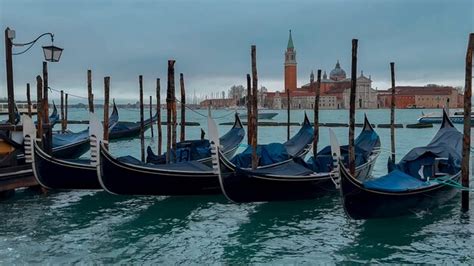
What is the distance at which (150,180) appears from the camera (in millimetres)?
6078

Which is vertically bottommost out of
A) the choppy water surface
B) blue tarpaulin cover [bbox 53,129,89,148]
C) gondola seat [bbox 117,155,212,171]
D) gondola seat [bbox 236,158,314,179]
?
the choppy water surface

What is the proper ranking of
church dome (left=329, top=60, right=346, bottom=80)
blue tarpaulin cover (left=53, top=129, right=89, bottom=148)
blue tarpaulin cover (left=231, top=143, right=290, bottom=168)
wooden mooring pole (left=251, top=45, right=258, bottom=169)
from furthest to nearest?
1. church dome (left=329, top=60, right=346, bottom=80)
2. blue tarpaulin cover (left=53, top=129, right=89, bottom=148)
3. blue tarpaulin cover (left=231, top=143, right=290, bottom=168)
4. wooden mooring pole (left=251, top=45, right=258, bottom=169)

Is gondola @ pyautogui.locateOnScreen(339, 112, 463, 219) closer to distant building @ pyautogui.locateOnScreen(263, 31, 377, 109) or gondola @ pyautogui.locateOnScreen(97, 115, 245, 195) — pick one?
gondola @ pyautogui.locateOnScreen(97, 115, 245, 195)

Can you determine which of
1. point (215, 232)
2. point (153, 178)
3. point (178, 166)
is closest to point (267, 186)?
point (215, 232)

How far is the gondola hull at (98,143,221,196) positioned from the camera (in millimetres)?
5781

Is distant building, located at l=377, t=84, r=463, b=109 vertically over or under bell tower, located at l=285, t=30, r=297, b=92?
under

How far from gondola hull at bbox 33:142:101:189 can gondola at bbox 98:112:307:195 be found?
549mm

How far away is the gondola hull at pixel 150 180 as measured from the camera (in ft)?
19.0

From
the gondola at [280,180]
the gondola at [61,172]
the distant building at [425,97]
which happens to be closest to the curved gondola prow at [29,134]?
the gondola at [61,172]

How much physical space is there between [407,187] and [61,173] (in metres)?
3.98

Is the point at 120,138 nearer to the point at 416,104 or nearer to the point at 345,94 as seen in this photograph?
the point at 345,94

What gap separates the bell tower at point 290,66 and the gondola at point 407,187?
6781 centimetres

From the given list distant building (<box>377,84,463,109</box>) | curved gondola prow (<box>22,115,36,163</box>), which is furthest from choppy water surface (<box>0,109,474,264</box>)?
distant building (<box>377,84,463,109</box>)

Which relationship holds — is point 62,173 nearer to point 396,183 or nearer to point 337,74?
point 396,183
